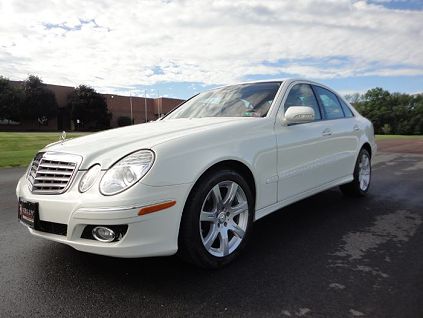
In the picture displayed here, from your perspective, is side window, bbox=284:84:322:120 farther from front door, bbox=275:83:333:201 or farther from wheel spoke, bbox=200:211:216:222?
wheel spoke, bbox=200:211:216:222

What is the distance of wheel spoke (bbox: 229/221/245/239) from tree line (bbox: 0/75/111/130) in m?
62.1

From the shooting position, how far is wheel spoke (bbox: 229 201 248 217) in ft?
11.1

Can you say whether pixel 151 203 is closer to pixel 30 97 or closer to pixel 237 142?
pixel 237 142

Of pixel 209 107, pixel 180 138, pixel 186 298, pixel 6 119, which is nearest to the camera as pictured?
pixel 186 298

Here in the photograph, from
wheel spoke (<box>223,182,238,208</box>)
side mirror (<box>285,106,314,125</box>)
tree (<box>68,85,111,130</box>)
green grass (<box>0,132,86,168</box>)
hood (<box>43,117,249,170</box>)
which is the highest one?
tree (<box>68,85,111,130</box>)

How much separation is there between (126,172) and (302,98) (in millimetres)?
2608

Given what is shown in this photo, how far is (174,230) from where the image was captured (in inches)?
113

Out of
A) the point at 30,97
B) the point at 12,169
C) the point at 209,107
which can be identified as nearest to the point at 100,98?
the point at 30,97

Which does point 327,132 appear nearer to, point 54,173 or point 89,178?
point 89,178

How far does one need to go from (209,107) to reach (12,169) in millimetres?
7989

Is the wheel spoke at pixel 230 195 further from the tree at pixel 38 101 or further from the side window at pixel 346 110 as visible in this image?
the tree at pixel 38 101

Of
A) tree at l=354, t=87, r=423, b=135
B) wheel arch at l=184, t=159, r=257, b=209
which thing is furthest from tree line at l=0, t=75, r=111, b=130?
wheel arch at l=184, t=159, r=257, b=209

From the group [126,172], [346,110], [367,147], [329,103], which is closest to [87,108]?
[367,147]

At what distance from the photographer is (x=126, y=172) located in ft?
9.27
